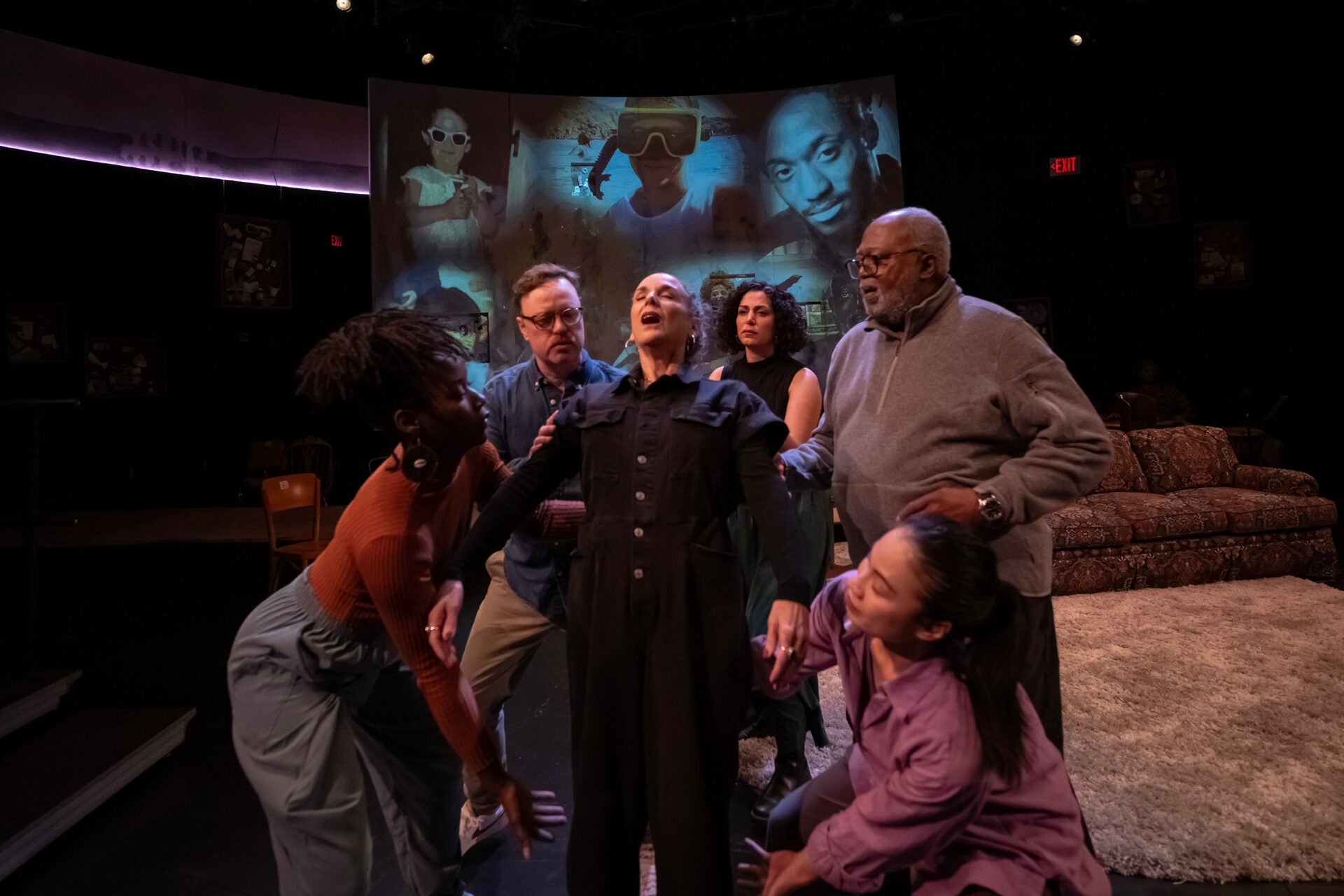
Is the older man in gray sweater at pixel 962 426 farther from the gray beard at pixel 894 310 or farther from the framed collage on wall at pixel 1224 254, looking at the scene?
the framed collage on wall at pixel 1224 254

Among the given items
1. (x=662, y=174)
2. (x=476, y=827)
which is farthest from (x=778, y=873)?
(x=662, y=174)

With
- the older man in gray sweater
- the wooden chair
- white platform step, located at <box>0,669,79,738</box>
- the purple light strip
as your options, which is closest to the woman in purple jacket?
the older man in gray sweater

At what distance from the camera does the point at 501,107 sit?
24.2 ft

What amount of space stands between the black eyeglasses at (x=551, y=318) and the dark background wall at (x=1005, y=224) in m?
6.51

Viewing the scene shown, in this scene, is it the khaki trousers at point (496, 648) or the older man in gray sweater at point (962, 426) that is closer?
the older man in gray sweater at point (962, 426)

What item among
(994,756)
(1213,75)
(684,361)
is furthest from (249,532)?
(1213,75)

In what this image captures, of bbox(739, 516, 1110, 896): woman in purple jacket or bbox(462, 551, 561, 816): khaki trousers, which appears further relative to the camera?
bbox(462, 551, 561, 816): khaki trousers

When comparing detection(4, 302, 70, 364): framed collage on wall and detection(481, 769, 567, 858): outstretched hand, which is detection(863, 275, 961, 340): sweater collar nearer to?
detection(481, 769, 567, 858): outstretched hand

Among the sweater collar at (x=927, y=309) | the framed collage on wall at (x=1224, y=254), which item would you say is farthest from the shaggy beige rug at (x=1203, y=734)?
the framed collage on wall at (x=1224, y=254)

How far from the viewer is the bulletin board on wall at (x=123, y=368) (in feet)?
26.4

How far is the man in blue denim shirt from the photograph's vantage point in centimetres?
240

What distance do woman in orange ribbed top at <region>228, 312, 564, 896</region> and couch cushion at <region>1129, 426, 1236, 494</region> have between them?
5.54 meters

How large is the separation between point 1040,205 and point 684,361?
8.18 metres

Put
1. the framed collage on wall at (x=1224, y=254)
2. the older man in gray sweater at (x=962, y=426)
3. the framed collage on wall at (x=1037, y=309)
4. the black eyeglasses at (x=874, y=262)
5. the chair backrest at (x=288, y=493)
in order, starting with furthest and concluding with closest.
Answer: the framed collage on wall at (x=1037, y=309) < the framed collage on wall at (x=1224, y=254) < the chair backrest at (x=288, y=493) < the black eyeglasses at (x=874, y=262) < the older man in gray sweater at (x=962, y=426)
